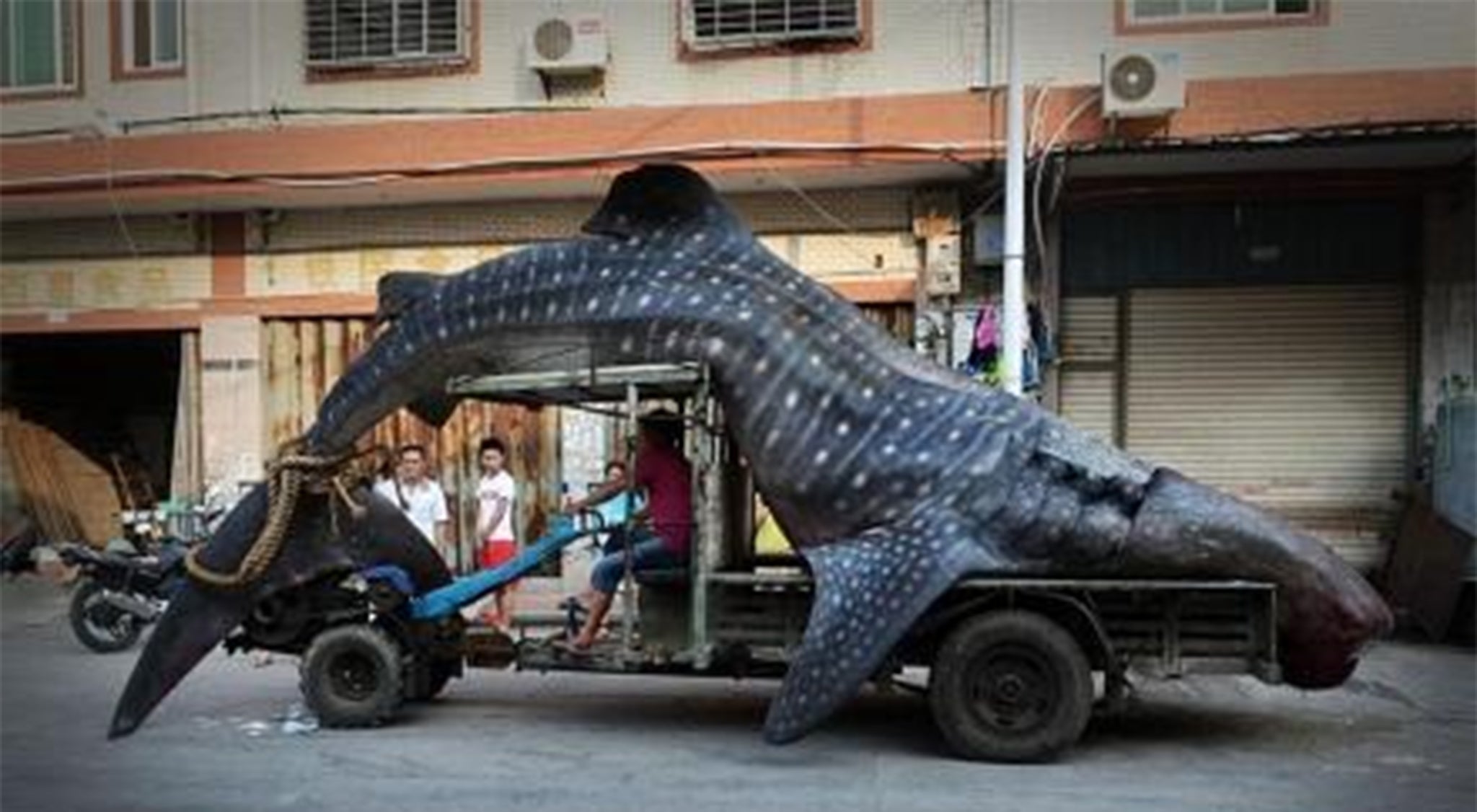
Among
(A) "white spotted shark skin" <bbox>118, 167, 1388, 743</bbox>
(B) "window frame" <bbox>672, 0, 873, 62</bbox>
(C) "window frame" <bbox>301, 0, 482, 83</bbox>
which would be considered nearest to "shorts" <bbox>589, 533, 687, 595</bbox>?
(A) "white spotted shark skin" <bbox>118, 167, 1388, 743</bbox>

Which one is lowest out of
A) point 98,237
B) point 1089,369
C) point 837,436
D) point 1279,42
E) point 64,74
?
point 837,436

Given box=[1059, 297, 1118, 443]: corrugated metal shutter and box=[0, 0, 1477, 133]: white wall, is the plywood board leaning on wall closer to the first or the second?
box=[0, 0, 1477, 133]: white wall

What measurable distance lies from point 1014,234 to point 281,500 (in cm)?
527

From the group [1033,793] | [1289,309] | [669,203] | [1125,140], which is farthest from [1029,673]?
[1289,309]

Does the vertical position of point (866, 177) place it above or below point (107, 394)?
above

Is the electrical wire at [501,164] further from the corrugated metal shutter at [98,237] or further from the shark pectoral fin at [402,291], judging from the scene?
the shark pectoral fin at [402,291]

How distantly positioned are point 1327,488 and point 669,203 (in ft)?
22.7

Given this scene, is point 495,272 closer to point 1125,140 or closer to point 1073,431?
point 1073,431

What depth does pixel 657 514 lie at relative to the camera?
27.1 feet

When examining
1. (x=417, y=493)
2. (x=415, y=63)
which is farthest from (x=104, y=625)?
(x=415, y=63)

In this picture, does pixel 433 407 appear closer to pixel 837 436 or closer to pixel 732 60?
pixel 837 436

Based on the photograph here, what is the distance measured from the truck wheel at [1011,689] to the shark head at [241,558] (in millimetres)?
2849

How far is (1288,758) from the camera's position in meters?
7.57

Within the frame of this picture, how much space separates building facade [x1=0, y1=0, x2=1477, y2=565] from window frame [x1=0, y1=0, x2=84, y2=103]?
0.10ft
